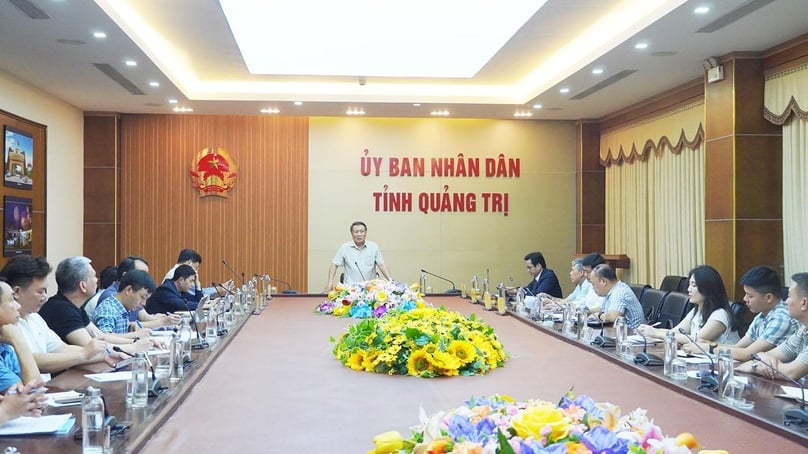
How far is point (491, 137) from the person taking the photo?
9.73 meters

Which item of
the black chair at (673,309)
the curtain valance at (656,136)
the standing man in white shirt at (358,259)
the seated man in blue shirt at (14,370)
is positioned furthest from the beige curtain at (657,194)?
the seated man in blue shirt at (14,370)

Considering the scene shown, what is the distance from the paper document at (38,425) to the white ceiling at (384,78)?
3331mm

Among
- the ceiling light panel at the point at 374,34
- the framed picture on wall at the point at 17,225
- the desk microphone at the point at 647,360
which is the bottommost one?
the desk microphone at the point at 647,360

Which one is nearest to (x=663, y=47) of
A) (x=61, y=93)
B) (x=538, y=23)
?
(x=538, y=23)

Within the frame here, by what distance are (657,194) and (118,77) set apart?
567 cm

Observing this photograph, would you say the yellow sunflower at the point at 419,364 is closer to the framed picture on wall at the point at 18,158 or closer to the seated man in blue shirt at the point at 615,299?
the seated man in blue shirt at the point at 615,299

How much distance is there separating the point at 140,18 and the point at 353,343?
3850 mm

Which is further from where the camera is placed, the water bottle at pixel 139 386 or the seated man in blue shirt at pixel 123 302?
the seated man in blue shirt at pixel 123 302

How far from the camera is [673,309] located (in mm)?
5461

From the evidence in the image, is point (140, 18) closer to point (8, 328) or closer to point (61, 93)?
point (61, 93)

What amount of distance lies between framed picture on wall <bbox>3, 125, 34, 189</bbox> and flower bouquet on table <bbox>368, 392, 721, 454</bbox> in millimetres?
6693

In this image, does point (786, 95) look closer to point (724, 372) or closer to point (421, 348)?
point (724, 372)

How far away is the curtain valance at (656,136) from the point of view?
7.27 metres

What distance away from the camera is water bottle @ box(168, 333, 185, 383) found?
2996 mm
